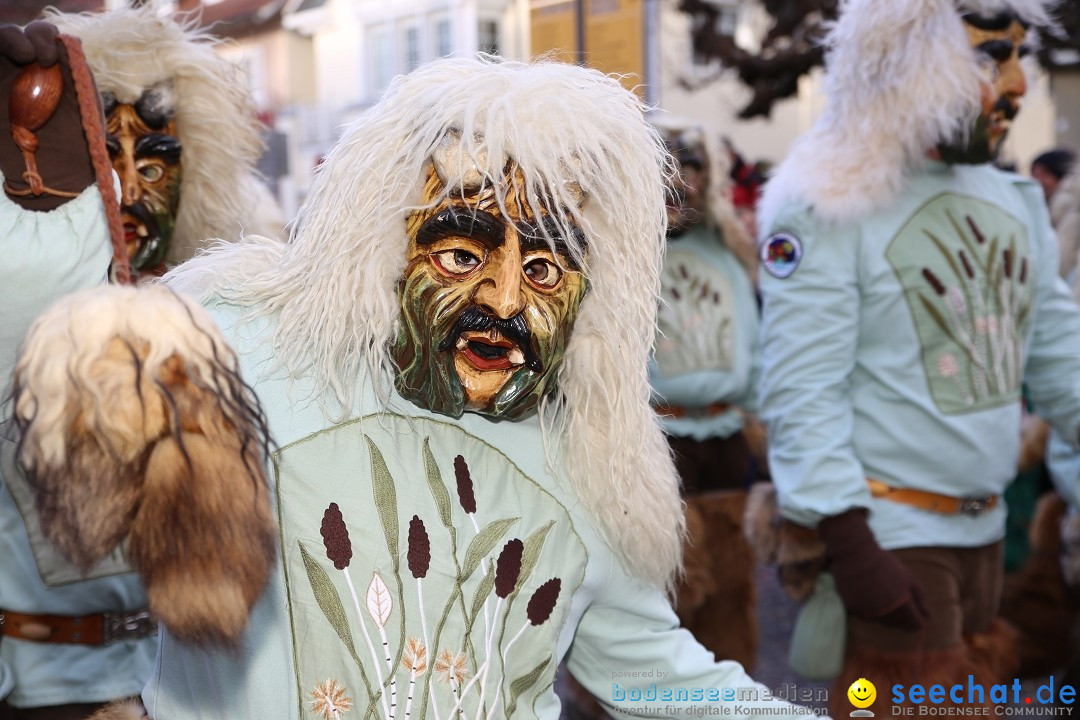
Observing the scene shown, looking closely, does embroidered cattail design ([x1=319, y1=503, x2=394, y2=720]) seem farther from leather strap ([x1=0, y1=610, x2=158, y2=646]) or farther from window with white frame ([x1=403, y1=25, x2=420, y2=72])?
window with white frame ([x1=403, y1=25, x2=420, y2=72])

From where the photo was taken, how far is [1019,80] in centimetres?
294

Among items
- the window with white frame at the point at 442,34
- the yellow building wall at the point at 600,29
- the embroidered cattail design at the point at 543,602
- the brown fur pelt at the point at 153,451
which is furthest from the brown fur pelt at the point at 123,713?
the window with white frame at the point at 442,34

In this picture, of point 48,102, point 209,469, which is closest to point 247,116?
point 48,102

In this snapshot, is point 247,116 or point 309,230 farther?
point 247,116

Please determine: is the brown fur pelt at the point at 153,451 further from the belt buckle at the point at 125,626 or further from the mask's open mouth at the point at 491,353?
the belt buckle at the point at 125,626

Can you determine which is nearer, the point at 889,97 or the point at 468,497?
the point at 468,497

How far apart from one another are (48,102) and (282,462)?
75cm

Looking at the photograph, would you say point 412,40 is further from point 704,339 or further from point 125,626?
point 125,626

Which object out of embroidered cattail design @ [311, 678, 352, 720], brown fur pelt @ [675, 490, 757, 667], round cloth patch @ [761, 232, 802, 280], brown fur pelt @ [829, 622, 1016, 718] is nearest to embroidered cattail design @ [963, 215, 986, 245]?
round cloth patch @ [761, 232, 802, 280]

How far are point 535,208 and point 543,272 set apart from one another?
0.38ft

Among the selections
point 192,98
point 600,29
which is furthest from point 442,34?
point 192,98

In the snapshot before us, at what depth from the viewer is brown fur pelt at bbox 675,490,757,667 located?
4.06m

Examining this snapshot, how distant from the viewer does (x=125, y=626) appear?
84.7 inches

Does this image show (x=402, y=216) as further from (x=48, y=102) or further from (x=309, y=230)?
(x=48, y=102)
